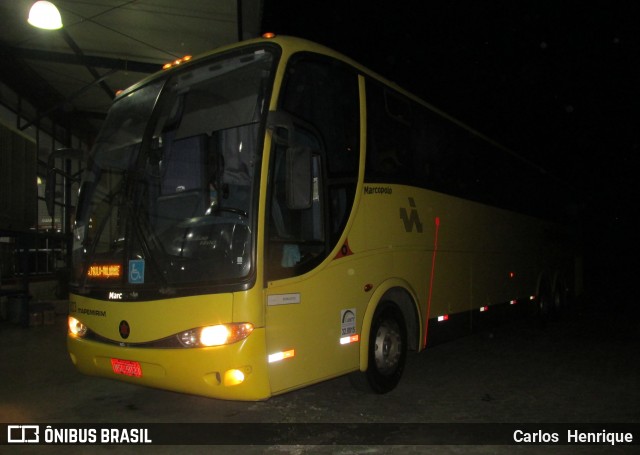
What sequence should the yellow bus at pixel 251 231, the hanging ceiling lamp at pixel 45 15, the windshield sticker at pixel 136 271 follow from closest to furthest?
1. the yellow bus at pixel 251 231
2. the windshield sticker at pixel 136 271
3. the hanging ceiling lamp at pixel 45 15

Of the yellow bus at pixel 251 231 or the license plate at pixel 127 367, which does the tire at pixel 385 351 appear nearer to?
the yellow bus at pixel 251 231

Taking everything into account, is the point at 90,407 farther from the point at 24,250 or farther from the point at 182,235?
the point at 24,250

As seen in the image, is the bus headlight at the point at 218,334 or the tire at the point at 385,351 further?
the tire at the point at 385,351

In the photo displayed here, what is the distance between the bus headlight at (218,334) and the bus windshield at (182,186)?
1.19ft

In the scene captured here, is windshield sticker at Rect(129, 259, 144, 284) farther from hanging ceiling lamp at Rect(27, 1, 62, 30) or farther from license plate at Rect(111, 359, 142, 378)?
hanging ceiling lamp at Rect(27, 1, 62, 30)

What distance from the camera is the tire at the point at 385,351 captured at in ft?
19.0

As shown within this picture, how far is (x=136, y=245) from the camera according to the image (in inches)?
189

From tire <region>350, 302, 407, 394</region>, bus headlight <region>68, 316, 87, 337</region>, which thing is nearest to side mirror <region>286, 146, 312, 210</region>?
tire <region>350, 302, 407, 394</region>

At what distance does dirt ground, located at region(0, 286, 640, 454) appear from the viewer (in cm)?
509

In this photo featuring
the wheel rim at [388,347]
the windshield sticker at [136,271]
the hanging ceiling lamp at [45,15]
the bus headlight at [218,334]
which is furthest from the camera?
the hanging ceiling lamp at [45,15]

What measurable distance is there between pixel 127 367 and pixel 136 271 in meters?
0.86

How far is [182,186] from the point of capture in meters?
5.02

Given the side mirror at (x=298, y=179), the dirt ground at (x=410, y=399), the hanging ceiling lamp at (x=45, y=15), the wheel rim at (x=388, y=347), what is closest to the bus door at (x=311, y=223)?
the side mirror at (x=298, y=179)

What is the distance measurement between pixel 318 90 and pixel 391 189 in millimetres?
1582
